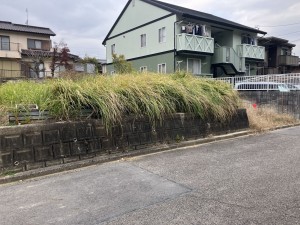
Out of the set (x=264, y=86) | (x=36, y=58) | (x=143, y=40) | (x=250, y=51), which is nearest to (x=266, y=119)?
(x=264, y=86)

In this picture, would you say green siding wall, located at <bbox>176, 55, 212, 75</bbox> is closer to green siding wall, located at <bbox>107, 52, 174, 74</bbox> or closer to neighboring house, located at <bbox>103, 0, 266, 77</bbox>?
neighboring house, located at <bbox>103, 0, 266, 77</bbox>

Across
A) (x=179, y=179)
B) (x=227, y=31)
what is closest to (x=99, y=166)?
(x=179, y=179)

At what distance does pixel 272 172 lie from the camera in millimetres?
4289

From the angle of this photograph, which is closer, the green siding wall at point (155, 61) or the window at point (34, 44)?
the green siding wall at point (155, 61)

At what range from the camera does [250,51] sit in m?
22.3

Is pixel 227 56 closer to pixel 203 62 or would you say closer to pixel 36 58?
pixel 203 62

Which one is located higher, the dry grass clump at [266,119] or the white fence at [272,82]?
the white fence at [272,82]

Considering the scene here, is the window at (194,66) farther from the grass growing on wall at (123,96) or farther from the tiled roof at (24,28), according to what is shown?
the tiled roof at (24,28)

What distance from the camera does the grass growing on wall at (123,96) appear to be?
487cm

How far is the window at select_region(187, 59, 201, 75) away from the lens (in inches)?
800

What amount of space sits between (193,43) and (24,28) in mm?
21526

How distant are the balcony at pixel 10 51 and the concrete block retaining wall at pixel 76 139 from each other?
26.8 meters

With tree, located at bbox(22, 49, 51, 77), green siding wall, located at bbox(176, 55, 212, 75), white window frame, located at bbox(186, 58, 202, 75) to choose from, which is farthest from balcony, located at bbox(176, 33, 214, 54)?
tree, located at bbox(22, 49, 51, 77)

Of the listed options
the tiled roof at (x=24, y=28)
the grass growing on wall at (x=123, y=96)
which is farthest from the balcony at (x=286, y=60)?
the tiled roof at (x=24, y=28)
